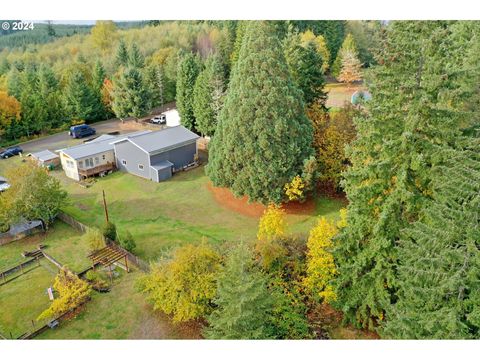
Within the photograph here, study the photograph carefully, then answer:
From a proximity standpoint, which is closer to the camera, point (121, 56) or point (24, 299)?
point (24, 299)

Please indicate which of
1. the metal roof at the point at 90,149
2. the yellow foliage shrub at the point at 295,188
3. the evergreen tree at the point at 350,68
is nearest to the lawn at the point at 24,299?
the metal roof at the point at 90,149

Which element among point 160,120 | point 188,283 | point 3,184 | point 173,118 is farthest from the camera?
point 160,120

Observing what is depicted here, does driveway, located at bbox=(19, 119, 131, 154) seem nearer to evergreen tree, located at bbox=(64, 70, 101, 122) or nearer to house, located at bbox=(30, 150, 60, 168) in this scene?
evergreen tree, located at bbox=(64, 70, 101, 122)

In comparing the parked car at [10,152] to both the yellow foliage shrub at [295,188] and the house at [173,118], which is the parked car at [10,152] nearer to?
the house at [173,118]

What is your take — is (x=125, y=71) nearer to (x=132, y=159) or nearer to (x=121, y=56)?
(x=121, y=56)

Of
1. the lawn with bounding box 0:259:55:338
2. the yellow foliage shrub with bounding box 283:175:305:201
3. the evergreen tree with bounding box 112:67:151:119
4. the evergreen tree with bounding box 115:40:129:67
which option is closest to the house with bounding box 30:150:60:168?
the evergreen tree with bounding box 112:67:151:119

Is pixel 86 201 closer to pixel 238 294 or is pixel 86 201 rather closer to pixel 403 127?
pixel 238 294

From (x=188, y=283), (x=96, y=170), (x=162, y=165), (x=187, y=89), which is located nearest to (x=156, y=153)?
(x=162, y=165)
